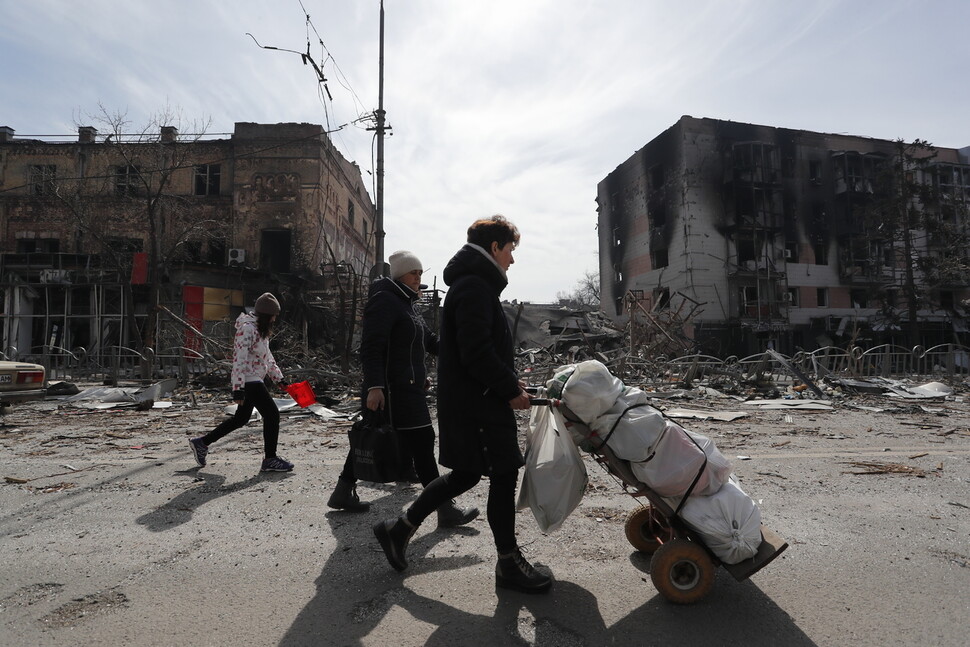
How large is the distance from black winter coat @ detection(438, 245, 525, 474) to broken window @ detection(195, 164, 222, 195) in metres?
28.2

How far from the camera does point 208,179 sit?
26.9 m

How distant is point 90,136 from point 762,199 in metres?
38.2

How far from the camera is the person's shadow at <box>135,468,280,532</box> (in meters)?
3.75

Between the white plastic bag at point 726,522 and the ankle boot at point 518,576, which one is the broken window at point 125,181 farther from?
the white plastic bag at point 726,522

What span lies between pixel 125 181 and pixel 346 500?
29.9 m

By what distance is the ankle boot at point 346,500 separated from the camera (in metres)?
3.89

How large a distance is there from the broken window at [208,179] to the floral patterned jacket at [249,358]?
25.3 metres

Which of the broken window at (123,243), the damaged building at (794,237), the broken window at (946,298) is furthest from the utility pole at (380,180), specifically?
the broken window at (946,298)

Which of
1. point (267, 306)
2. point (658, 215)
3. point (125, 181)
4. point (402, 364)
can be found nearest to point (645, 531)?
point (402, 364)

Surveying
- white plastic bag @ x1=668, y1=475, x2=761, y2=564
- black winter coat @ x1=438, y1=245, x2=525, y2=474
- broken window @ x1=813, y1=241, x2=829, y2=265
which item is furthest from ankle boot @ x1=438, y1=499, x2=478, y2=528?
broken window @ x1=813, y1=241, x2=829, y2=265

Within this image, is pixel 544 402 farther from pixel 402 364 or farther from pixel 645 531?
pixel 402 364

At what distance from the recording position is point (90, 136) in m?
27.4

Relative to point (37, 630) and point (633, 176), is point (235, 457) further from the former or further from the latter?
point (633, 176)

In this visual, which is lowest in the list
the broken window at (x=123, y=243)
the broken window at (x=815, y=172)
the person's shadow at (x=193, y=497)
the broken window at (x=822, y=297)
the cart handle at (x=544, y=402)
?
the person's shadow at (x=193, y=497)
